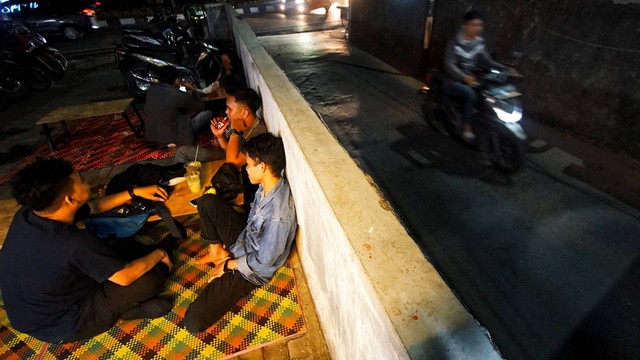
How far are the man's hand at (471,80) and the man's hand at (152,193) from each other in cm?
433

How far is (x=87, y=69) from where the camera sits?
11.2 meters

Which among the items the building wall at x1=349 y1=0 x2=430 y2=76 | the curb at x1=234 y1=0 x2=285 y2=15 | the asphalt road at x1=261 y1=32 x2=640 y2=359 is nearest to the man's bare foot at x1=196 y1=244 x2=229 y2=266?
the asphalt road at x1=261 y1=32 x2=640 y2=359

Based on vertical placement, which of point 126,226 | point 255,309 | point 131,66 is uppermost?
point 131,66

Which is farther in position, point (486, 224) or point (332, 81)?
point (332, 81)

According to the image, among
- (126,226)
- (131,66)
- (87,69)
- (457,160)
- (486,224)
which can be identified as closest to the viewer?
(126,226)

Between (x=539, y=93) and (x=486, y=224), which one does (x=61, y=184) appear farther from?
(x=539, y=93)

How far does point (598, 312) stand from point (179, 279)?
3.74 meters

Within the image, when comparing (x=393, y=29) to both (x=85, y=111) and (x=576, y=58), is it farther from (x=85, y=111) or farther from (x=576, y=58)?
(x=85, y=111)

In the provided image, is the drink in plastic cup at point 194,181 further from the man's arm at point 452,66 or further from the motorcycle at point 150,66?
the motorcycle at point 150,66

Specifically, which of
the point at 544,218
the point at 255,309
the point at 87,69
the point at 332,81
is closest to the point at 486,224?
the point at 544,218

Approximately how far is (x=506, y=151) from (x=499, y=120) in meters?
0.46

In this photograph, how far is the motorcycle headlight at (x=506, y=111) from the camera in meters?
4.10

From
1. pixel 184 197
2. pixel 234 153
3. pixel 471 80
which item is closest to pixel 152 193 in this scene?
pixel 184 197

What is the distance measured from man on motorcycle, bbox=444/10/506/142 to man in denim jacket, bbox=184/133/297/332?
338 centimetres
